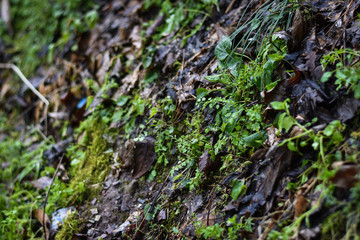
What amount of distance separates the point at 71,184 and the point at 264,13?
7.26 feet

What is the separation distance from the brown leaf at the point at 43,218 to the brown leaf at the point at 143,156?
0.90m

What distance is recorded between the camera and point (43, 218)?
252cm

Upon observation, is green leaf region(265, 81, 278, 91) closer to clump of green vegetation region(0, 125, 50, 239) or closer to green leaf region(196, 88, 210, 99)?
green leaf region(196, 88, 210, 99)

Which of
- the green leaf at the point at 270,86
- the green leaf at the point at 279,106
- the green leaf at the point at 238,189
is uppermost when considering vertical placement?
the green leaf at the point at 279,106

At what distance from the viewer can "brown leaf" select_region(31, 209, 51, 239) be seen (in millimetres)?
2488

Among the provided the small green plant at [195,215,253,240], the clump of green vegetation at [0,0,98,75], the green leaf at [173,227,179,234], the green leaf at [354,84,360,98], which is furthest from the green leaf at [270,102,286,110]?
the clump of green vegetation at [0,0,98,75]

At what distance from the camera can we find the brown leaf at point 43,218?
2.49m

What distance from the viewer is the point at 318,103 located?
1.67 metres

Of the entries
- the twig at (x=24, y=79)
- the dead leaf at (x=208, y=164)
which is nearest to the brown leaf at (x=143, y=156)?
the dead leaf at (x=208, y=164)

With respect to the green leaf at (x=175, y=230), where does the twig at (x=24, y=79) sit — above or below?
above

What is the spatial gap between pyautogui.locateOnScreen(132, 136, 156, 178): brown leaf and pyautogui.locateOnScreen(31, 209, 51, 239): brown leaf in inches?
35.3

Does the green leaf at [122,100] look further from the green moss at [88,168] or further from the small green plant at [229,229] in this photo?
the small green plant at [229,229]

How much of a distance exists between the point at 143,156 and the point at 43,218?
104 cm

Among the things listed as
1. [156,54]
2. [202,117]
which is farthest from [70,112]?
[202,117]
